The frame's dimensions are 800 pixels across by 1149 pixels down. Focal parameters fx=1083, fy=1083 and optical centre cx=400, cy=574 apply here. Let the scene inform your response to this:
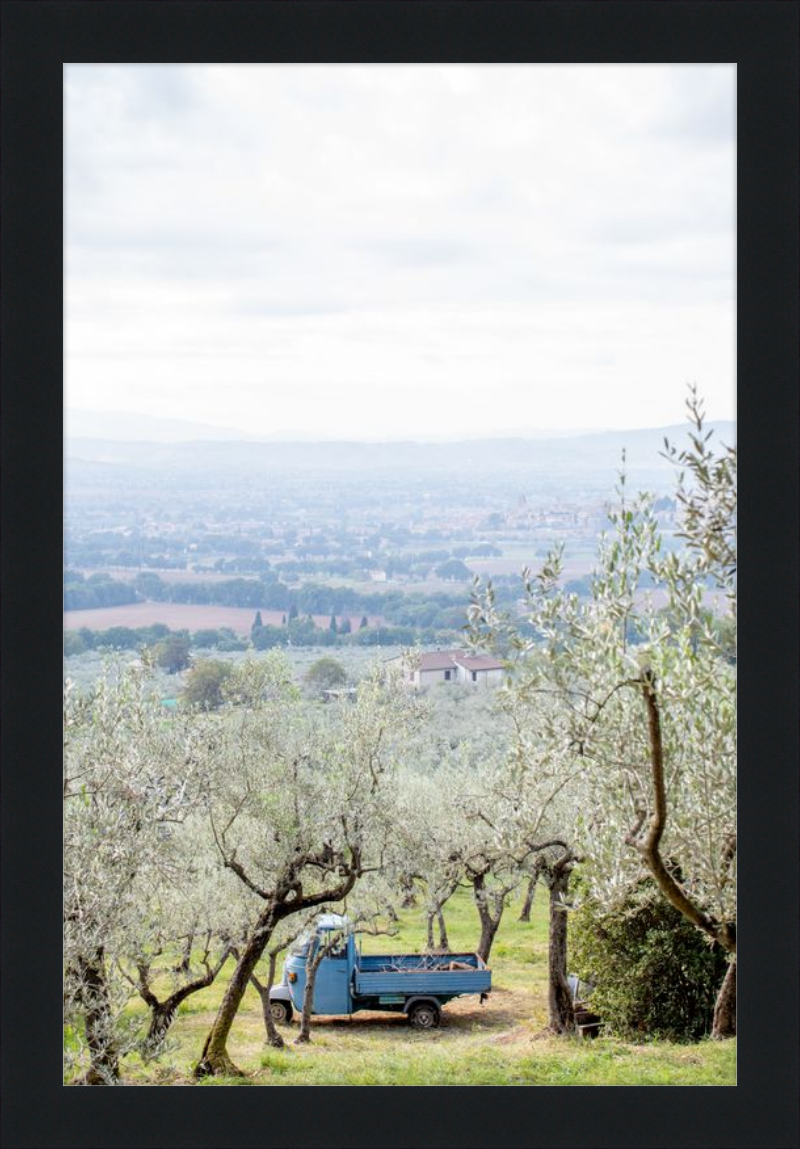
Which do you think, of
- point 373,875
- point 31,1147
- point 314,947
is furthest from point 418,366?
point 31,1147

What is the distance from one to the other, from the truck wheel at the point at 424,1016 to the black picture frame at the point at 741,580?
17.2 ft

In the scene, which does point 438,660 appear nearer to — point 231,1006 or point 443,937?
point 231,1006

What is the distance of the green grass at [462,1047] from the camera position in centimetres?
519

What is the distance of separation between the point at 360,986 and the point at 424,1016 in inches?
20.4

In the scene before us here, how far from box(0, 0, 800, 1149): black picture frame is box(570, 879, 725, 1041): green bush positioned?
3203mm

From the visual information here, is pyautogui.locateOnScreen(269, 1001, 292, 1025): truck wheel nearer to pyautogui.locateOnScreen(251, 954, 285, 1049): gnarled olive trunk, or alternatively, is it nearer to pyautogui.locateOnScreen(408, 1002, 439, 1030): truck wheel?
pyautogui.locateOnScreen(251, 954, 285, 1049): gnarled olive trunk

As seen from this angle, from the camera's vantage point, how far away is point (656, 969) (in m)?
6.42

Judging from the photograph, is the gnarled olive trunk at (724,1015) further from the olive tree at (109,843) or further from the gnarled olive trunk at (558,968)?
the olive tree at (109,843)

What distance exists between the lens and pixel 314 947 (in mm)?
7738

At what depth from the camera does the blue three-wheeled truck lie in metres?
7.88

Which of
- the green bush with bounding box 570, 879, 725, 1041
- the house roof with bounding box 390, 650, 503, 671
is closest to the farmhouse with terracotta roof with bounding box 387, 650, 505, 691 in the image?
the house roof with bounding box 390, 650, 503, 671

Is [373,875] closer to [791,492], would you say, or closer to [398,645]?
[398,645]

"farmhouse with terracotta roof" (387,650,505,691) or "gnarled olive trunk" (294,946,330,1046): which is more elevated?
"farmhouse with terracotta roof" (387,650,505,691)

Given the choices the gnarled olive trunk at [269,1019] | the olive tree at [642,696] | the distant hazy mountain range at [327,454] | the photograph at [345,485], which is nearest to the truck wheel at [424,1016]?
the photograph at [345,485]
